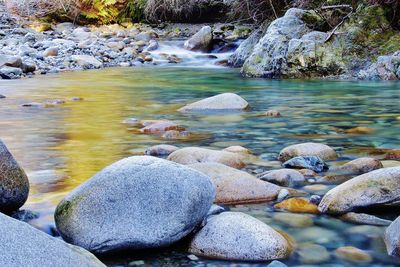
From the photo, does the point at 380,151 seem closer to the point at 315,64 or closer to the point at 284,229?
the point at 284,229

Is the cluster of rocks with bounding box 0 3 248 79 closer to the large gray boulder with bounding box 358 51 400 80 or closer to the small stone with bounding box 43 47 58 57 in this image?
the small stone with bounding box 43 47 58 57

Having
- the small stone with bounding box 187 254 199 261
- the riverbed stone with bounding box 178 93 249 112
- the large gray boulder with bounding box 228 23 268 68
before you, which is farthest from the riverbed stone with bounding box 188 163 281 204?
the large gray boulder with bounding box 228 23 268 68

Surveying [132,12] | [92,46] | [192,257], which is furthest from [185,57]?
[192,257]

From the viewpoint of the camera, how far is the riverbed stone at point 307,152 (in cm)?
392

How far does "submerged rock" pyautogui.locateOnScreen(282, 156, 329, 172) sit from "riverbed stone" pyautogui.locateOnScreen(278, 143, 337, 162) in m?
0.20

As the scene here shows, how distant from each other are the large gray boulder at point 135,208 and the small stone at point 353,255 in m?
0.60

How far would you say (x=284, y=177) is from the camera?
10.8 feet

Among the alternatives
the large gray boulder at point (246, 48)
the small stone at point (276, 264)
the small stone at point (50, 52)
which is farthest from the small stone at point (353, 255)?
the small stone at point (50, 52)

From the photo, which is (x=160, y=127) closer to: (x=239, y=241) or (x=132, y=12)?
(x=239, y=241)

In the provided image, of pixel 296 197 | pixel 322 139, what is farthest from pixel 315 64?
pixel 296 197

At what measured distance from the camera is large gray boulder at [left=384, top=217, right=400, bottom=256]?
7.49ft

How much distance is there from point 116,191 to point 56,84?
8039 millimetres

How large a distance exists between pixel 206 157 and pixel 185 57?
12.6 meters

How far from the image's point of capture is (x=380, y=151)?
421cm
